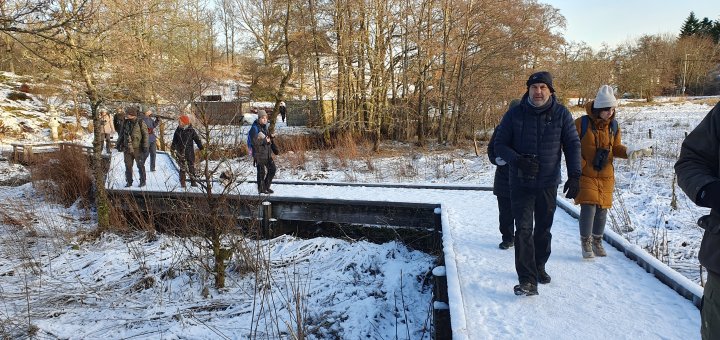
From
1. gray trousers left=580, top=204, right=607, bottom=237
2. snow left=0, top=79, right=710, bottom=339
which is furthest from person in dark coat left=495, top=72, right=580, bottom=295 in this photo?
gray trousers left=580, top=204, right=607, bottom=237

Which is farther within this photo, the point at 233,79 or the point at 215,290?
the point at 233,79

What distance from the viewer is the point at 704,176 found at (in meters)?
1.57

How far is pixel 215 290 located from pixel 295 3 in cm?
1491

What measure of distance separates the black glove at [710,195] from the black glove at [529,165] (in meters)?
1.71

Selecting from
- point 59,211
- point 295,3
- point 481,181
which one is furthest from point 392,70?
point 59,211

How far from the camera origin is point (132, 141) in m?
9.24

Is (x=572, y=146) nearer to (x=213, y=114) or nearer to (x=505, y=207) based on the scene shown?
(x=505, y=207)

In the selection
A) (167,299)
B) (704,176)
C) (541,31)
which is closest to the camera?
(704,176)

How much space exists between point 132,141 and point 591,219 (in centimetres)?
875

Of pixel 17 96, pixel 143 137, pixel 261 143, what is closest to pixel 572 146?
pixel 261 143

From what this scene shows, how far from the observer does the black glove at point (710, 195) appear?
4.82 feet

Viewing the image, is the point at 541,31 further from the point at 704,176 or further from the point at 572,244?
the point at 704,176

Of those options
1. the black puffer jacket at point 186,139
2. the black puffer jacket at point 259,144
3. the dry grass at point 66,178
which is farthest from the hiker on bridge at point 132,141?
the black puffer jacket at point 259,144

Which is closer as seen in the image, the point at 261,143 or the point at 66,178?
the point at 261,143
